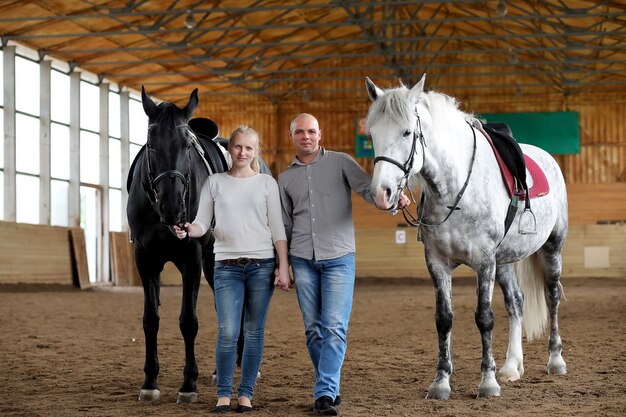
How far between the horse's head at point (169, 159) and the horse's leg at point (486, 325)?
2096mm

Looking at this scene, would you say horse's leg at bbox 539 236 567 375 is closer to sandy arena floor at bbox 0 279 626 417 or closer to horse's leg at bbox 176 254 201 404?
sandy arena floor at bbox 0 279 626 417

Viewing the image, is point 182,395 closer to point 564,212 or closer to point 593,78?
point 564,212

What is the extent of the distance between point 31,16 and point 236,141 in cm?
1967

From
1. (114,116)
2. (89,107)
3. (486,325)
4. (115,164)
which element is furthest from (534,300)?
(114,116)

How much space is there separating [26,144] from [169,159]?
19634 mm

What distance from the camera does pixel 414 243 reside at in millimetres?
26844

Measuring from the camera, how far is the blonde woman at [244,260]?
554 cm

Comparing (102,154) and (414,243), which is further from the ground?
(102,154)

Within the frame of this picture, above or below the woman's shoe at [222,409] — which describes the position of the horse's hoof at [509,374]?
below

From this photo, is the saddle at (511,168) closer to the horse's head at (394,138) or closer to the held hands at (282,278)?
the horse's head at (394,138)

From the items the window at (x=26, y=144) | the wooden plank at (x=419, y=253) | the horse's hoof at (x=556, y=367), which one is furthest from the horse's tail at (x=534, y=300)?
the window at (x=26, y=144)

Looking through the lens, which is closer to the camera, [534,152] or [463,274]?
[534,152]

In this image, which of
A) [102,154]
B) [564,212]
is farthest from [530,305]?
[102,154]

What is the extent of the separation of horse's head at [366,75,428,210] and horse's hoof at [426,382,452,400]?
4.84 ft
